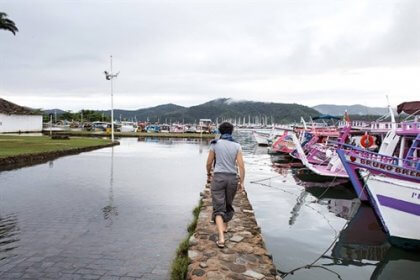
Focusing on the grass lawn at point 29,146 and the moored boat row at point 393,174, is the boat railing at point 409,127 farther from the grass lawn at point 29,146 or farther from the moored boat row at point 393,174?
the grass lawn at point 29,146

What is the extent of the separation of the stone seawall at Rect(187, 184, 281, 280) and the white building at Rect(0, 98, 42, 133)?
49.1 meters

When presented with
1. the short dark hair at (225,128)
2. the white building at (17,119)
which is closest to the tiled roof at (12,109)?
the white building at (17,119)

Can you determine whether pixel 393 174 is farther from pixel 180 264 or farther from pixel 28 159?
pixel 28 159

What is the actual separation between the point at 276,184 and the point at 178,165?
692 centimetres

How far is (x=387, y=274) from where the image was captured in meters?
8.50

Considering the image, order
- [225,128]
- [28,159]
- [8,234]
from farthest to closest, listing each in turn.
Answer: [28,159]
[8,234]
[225,128]

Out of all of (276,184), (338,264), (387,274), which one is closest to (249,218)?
(338,264)

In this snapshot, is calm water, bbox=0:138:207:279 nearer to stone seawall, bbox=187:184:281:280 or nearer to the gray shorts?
stone seawall, bbox=187:184:281:280

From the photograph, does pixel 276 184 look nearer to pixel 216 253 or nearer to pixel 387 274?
pixel 387 274

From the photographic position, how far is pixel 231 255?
6402mm

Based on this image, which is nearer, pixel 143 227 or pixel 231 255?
pixel 231 255

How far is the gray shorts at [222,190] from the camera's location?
6.43 m

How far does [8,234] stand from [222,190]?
548cm

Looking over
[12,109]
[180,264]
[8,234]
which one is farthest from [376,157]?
[12,109]
